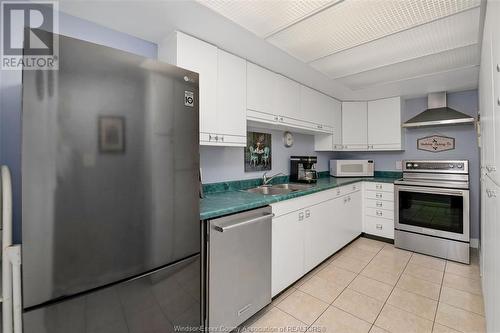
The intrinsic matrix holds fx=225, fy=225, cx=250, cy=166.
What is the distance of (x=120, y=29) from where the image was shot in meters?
1.61

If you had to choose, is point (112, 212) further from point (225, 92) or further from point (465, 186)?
point (465, 186)

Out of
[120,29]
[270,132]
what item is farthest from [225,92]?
[270,132]

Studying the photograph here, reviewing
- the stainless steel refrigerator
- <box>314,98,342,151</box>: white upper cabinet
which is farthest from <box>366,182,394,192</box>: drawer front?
the stainless steel refrigerator

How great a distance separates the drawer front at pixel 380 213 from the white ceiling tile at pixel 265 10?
285 cm

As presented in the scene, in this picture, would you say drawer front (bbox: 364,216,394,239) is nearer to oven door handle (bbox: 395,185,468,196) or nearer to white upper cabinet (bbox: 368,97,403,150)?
oven door handle (bbox: 395,185,468,196)

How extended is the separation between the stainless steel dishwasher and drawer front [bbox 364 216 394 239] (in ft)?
7.37

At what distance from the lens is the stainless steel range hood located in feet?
9.62

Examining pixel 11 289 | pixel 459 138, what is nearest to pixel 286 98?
pixel 11 289

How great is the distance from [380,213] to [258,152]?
2063mm

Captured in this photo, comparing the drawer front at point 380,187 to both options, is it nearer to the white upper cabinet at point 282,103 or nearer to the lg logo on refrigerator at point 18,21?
the white upper cabinet at point 282,103

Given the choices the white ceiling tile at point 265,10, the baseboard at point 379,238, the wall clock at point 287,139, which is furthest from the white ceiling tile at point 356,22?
the baseboard at point 379,238

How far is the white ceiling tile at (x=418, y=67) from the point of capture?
2.00 metres

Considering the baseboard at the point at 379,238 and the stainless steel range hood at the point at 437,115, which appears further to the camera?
the baseboard at the point at 379,238

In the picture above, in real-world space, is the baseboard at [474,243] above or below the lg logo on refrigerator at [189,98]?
below
